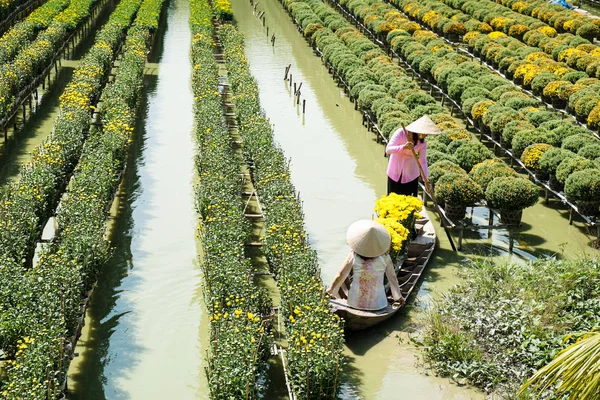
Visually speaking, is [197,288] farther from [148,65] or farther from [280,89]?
[148,65]

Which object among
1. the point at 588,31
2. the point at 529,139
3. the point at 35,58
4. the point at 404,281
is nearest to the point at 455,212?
the point at 404,281

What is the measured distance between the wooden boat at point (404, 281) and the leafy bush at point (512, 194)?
127 cm

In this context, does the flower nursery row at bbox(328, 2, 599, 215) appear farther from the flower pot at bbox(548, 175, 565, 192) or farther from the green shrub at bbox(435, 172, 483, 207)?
the green shrub at bbox(435, 172, 483, 207)

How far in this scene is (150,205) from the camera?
16766mm

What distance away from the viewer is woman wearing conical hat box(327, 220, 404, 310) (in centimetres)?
1080

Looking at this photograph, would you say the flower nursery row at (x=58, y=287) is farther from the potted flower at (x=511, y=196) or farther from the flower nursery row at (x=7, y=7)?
the flower nursery row at (x=7, y=7)

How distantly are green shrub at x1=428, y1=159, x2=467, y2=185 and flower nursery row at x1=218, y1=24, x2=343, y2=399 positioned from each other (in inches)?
106

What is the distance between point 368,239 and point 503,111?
1006cm

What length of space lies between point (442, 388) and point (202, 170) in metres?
7.40

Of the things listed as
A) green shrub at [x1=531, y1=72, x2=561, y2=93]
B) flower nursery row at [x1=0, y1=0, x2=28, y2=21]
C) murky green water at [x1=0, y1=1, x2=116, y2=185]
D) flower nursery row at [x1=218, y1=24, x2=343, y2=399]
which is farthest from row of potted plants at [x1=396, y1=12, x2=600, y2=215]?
flower nursery row at [x1=0, y1=0, x2=28, y2=21]

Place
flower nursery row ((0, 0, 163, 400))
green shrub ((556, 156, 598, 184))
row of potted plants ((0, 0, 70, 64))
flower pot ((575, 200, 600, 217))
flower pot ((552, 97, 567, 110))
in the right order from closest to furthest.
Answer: flower nursery row ((0, 0, 163, 400)) → flower pot ((575, 200, 600, 217)) → green shrub ((556, 156, 598, 184)) → flower pot ((552, 97, 567, 110)) → row of potted plants ((0, 0, 70, 64))

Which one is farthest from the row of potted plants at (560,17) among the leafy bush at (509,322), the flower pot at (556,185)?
the leafy bush at (509,322)

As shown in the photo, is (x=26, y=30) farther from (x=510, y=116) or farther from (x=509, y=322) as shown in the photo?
(x=509, y=322)

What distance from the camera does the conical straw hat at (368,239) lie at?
10.8m
